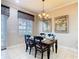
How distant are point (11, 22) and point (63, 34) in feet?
10.8

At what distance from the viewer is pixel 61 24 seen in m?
5.20

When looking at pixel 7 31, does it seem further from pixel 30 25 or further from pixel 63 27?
pixel 63 27

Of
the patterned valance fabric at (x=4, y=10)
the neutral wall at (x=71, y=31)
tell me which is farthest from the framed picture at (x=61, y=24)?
the patterned valance fabric at (x=4, y=10)

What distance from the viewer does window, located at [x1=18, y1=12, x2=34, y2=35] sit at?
19.4 feet

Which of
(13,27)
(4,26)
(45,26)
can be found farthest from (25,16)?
(4,26)

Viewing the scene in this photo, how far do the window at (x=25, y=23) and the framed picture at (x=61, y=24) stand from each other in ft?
7.21

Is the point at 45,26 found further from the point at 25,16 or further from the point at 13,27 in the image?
the point at 13,27

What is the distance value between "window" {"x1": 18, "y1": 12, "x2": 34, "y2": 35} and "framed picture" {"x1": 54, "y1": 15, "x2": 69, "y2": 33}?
7.21 ft

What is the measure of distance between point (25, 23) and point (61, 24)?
2.75m

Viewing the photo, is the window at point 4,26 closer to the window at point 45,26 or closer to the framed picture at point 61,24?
the window at point 45,26

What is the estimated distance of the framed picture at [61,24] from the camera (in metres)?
4.91

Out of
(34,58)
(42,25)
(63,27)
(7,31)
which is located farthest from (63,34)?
A: (7,31)

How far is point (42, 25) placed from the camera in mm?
6668

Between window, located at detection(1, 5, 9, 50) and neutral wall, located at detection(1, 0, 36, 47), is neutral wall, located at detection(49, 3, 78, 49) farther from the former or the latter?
window, located at detection(1, 5, 9, 50)
